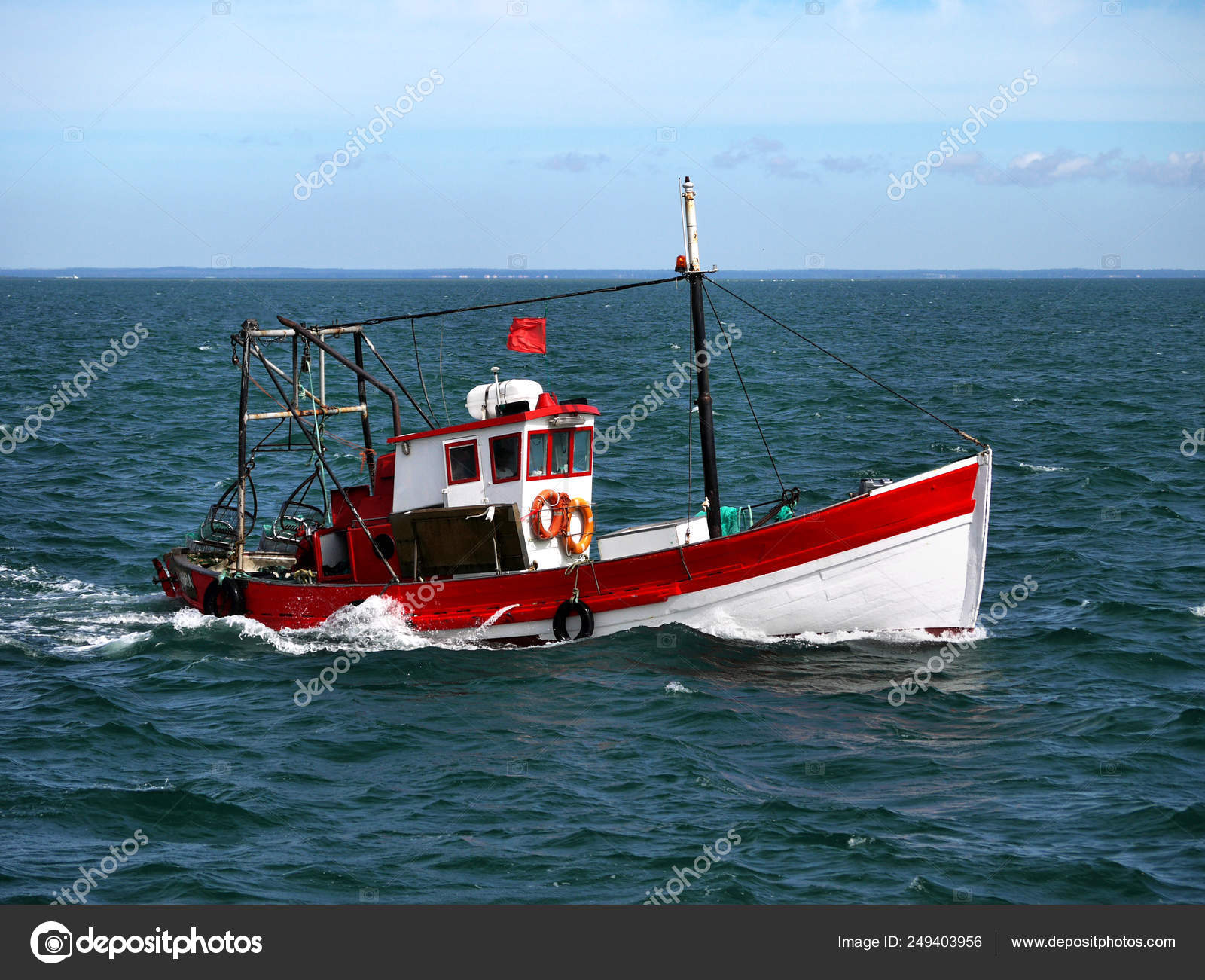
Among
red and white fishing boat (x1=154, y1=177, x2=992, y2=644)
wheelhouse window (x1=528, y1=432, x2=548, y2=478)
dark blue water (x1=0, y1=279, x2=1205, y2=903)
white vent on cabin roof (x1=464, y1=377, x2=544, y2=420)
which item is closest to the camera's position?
dark blue water (x1=0, y1=279, x2=1205, y2=903)

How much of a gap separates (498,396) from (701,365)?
140 inches

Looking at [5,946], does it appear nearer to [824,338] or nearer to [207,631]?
[207,631]

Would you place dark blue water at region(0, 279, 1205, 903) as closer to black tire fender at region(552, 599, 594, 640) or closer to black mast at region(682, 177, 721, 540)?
black tire fender at region(552, 599, 594, 640)

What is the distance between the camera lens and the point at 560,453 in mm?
20734

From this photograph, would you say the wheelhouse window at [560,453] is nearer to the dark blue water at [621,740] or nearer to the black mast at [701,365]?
the black mast at [701,365]

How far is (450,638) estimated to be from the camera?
20781mm

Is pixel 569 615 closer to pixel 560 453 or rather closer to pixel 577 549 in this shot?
pixel 577 549

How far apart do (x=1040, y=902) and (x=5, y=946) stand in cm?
977

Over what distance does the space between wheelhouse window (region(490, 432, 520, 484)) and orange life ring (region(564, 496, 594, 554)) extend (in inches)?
45.7

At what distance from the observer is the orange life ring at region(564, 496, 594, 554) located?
20984 millimetres

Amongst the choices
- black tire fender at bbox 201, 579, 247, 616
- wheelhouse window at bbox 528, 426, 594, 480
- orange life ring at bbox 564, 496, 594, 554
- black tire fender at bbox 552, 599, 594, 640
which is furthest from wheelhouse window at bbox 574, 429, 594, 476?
black tire fender at bbox 201, 579, 247, 616

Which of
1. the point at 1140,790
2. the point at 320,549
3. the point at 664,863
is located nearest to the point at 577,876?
the point at 664,863

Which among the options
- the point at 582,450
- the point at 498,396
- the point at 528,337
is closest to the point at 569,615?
the point at 582,450

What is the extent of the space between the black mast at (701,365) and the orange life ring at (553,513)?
94.0 inches
